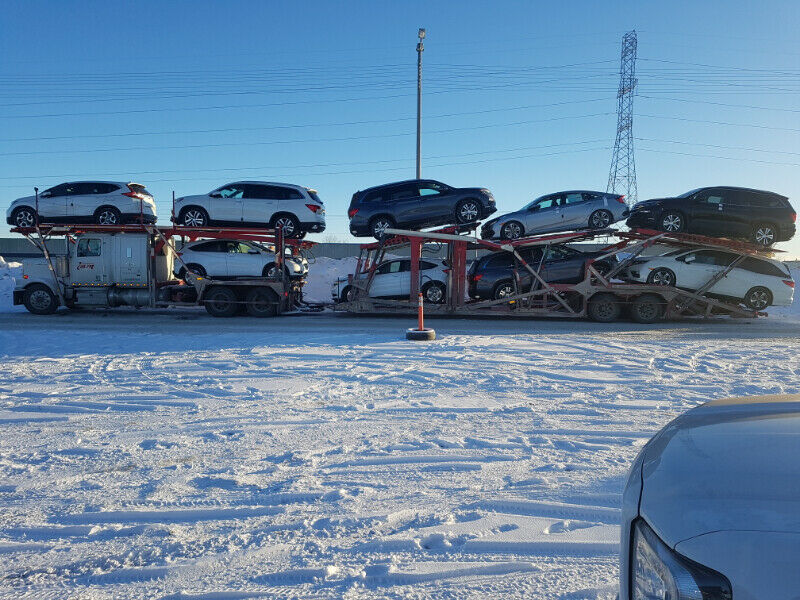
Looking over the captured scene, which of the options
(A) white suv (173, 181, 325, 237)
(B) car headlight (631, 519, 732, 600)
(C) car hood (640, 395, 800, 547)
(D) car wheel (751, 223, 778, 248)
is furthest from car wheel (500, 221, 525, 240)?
(B) car headlight (631, 519, 732, 600)

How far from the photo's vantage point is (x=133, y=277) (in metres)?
15.1

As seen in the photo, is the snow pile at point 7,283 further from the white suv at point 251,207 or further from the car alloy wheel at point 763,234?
the car alloy wheel at point 763,234

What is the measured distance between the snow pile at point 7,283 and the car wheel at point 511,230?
47.3 feet

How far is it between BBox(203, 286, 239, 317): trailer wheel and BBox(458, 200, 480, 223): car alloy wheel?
21.6 ft

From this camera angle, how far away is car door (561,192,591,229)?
14.9 metres

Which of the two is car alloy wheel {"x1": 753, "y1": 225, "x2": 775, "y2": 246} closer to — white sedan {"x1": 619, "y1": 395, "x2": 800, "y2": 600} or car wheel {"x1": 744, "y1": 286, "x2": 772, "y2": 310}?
car wheel {"x1": 744, "y1": 286, "x2": 772, "y2": 310}

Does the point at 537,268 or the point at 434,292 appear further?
the point at 434,292

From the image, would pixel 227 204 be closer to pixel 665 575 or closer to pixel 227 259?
pixel 227 259

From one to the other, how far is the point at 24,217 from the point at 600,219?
1538cm

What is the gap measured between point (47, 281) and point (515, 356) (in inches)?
524

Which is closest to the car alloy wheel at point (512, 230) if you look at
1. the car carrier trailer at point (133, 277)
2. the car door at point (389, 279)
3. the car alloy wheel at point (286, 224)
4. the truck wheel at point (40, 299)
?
the car door at point (389, 279)

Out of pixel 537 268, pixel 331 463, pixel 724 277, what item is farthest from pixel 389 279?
pixel 331 463

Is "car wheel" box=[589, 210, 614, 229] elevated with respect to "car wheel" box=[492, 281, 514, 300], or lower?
elevated

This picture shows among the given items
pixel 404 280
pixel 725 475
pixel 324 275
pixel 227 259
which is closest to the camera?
pixel 725 475
